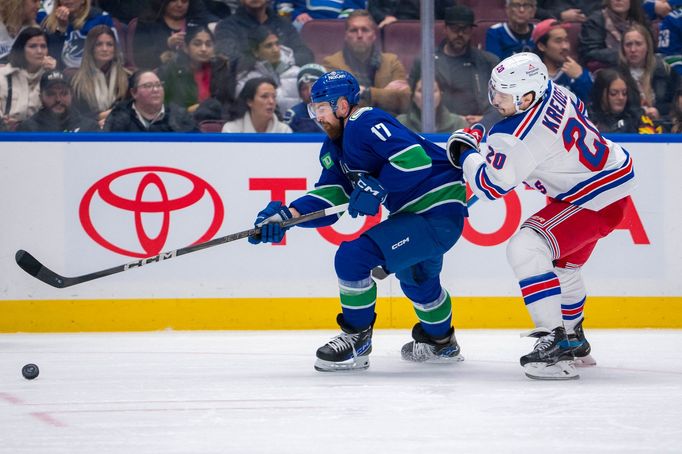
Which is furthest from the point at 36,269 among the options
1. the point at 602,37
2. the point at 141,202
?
the point at 602,37

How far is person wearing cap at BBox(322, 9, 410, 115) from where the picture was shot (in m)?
5.00

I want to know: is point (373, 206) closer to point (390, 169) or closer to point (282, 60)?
point (390, 169)

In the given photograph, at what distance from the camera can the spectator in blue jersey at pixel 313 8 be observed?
5074 millimetres

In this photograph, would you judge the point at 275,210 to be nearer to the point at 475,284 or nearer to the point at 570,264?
the point at 570,264

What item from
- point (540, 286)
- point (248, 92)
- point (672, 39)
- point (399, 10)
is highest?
point (399, 10)

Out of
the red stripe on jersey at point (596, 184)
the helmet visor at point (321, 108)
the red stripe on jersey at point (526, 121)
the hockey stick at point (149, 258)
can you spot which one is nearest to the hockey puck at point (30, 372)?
the hockey stick at point (149, 258)

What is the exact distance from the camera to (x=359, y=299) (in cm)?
352

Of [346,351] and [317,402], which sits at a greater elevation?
[317,402]

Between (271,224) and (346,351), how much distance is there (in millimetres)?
511

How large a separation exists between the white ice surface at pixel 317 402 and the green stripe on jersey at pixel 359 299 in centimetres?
23

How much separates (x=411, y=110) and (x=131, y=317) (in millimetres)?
1678

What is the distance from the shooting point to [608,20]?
513 centimetres

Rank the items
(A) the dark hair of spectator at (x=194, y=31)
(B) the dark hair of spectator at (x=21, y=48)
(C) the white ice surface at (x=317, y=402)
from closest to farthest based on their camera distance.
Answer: (C) the white ice surface at (x=317, y=402) → (B) the dark hair of spectator at (x=21, y=48) → (A) the dark hair of spectator at (x=194, y=31)

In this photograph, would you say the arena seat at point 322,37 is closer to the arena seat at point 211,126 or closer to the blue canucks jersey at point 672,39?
the arena seat at point 211,126
